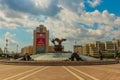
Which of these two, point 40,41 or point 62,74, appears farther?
point 40,41

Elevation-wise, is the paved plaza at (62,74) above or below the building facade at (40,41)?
below

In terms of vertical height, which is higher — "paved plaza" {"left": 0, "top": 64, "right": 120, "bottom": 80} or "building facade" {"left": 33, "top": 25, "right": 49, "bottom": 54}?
"building facade" {"left": 33, "top": 25, "right": 49, "bottom": 54}

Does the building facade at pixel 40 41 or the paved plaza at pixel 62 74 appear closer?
the paved plaza at pixel 62 74

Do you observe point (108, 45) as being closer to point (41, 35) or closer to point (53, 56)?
point (41, 35)

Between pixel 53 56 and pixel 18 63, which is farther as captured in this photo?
pixel 53 56

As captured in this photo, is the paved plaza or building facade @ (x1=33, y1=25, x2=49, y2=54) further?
building facade @ (x1=33, y1=25, x2=49, y2=54)

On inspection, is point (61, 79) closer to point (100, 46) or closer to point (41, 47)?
point (41, 47)

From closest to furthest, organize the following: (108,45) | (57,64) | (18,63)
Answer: (57,64), (18,63), (108,45)

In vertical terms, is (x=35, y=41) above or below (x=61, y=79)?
above

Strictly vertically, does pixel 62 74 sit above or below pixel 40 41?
below

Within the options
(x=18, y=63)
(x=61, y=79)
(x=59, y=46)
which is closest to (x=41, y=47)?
(x=59, y=46)

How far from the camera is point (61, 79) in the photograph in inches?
409

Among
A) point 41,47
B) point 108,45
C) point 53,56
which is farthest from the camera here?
point 108,45

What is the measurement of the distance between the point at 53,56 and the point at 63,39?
Answer: 8.11 meters
